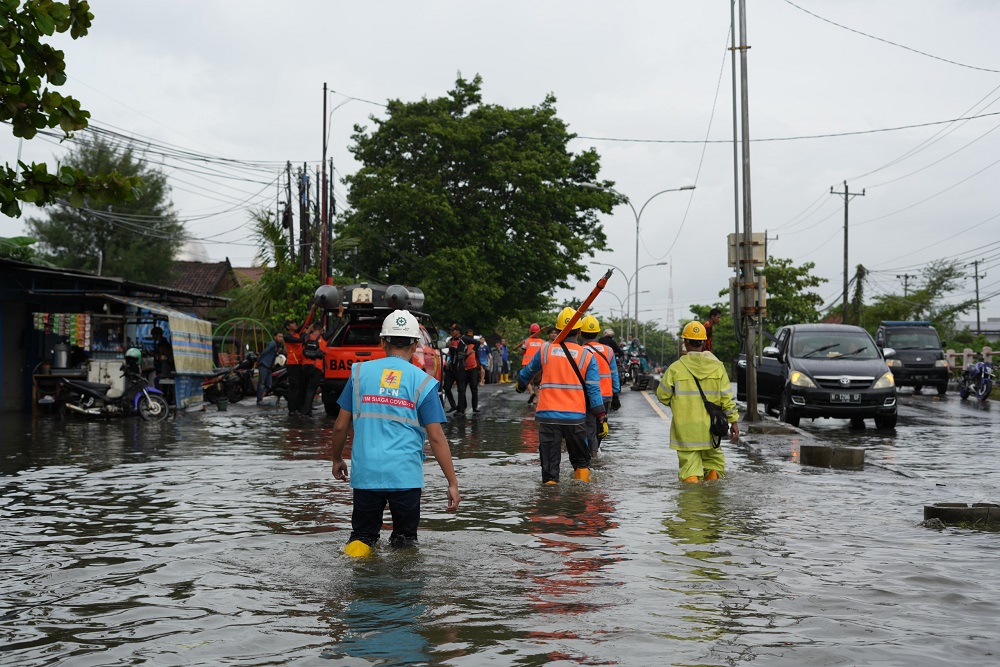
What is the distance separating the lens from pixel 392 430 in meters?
6.82

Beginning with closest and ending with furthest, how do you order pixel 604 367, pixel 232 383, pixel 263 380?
pixel 604 367, pixel 263 380, pixel 232 383

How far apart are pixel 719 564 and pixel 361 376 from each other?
2560 mm

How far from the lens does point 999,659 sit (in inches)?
196

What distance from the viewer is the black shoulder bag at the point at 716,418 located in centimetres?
1049

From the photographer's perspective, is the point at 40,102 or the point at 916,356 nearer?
the point at 40,102

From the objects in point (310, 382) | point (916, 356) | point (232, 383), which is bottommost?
point (232, 383)

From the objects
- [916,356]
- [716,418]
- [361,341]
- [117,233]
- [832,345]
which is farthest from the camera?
[117,233]

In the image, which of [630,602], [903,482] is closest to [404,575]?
[630,602]

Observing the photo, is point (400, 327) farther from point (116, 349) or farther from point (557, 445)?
point (116, 349)

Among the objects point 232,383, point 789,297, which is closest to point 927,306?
point 789,297

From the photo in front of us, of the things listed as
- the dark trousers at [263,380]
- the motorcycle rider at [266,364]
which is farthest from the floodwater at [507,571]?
the dark trousers at [263,380]

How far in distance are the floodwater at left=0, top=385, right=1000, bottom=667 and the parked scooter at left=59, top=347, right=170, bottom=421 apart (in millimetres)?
7932

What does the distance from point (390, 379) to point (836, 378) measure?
44.9 ft

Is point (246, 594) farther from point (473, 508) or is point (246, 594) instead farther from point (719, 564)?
point (473, 508)
